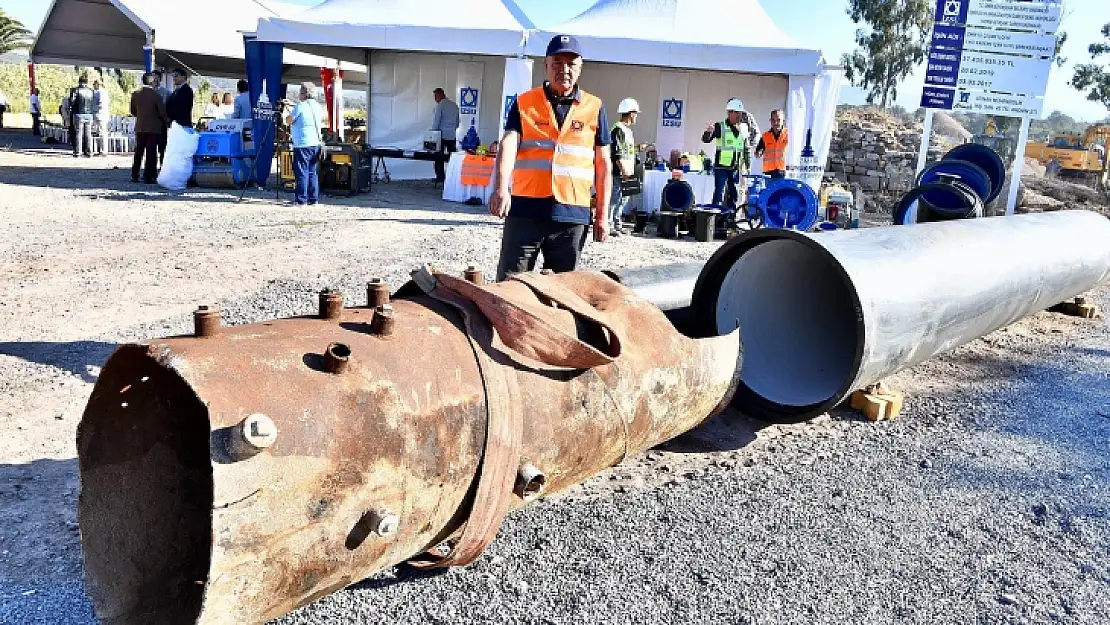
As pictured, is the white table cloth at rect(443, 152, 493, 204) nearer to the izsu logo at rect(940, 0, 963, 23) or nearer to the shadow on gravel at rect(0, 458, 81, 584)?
the izsu logo at rect(940, 0, 963, 23)

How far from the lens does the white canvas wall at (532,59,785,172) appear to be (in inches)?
688

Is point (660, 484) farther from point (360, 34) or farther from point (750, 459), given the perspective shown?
point (360, 34)

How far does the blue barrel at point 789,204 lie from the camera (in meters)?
10.2

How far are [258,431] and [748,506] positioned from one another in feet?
7.39

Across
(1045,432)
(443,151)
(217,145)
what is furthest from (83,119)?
(1045,432)

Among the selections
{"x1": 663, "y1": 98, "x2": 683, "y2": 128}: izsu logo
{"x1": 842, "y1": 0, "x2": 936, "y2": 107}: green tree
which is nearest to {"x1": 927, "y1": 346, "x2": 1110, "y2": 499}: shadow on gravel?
{"x1": 663, "y1": 98, "x2": 683, "y2": 128}: izsu logo

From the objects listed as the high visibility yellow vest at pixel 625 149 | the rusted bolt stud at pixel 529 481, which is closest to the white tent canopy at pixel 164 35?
the high visibility yellow vest at pixel 625 149

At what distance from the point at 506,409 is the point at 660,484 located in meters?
1.42

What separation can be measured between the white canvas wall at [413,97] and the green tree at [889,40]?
90.8 ft

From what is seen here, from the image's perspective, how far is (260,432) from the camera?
1749 millimetres

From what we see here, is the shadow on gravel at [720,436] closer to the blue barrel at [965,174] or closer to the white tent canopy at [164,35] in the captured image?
the blue barrel at [965,174]

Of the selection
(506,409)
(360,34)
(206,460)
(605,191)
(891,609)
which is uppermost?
(360,34)

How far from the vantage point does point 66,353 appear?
4711 mm

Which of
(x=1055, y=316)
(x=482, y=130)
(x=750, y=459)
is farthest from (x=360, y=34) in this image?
(x=750, y=459)
